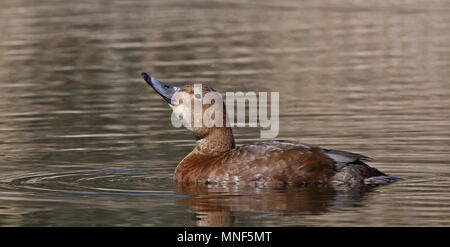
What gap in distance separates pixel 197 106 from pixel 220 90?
6686mm

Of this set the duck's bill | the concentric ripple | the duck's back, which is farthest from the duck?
the duck's bill

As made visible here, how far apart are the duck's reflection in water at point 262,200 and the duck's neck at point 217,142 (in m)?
0.51

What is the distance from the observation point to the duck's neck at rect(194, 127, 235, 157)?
10.4 meters

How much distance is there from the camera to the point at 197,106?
10.5 metres

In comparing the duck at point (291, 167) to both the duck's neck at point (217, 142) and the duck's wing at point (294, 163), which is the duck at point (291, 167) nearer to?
the duck's wing at point (294, 163)

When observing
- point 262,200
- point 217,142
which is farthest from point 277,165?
point 217,142

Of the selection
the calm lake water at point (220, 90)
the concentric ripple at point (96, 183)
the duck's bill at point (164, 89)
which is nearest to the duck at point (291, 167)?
the calm lake water at point (220, 90)

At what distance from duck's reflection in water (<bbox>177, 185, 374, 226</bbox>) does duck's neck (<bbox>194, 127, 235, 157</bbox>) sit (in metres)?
0.51

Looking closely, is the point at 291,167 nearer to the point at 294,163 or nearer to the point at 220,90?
the point at 294,163

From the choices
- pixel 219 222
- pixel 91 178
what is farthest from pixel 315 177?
pixel 91 178

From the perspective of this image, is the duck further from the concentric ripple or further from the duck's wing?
the concentric ripple

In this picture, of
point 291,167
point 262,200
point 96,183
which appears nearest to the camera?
point 262,200

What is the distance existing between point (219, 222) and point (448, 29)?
17.1 meters

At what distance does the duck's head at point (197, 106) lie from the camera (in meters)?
10.4
